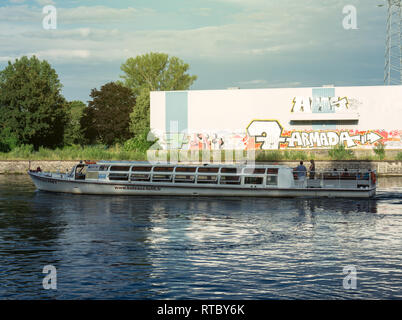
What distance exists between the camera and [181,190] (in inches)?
1646

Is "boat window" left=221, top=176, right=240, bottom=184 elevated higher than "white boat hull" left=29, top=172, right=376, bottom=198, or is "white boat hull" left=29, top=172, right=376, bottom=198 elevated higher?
"boat window" left=221, top=176, right=240, bottom=184

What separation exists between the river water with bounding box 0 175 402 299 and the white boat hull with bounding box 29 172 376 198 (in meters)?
3.47

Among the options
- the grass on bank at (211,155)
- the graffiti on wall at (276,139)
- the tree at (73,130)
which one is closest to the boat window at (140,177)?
the grass on bank at (211,155)

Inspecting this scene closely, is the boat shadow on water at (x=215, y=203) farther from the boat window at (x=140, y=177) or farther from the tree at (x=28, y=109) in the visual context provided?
the tree at (x=28, y=109)

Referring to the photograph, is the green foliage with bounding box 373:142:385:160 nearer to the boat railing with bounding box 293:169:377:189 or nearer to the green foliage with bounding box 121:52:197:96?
the boat railing with bounding box 293:169:377:189

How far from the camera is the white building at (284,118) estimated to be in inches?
2945

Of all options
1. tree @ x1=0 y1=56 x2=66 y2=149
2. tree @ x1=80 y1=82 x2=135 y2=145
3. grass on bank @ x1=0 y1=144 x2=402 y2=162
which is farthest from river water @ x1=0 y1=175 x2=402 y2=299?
tree @ x1=80 y1=82 x2=135 y2=145

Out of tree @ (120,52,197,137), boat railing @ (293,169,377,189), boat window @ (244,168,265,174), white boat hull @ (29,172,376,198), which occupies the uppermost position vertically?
tree @ (120,52,197,137)

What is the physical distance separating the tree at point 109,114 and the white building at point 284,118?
31149 millimetres

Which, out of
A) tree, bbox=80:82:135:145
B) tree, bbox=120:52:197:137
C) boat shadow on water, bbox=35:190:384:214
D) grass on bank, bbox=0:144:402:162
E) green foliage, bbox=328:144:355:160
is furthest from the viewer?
tree, bbox=120:52:197:137

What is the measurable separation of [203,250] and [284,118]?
57.3 m

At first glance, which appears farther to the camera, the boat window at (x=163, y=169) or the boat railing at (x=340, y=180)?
the boat window at (x=163, y=169)

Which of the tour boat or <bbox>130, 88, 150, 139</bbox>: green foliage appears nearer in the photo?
the tour boat

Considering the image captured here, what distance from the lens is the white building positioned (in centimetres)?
7481
